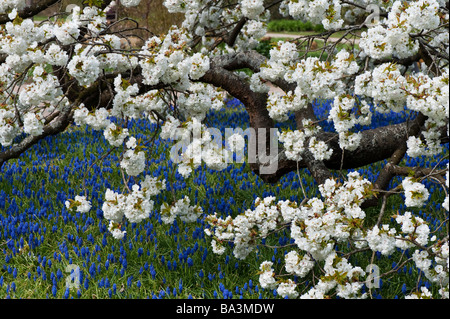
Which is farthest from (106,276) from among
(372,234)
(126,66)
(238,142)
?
(372,234)

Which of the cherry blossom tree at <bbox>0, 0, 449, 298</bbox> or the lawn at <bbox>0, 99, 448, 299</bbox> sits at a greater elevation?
the cherry blossom tree at <bbox>0, 0, 449, 298</bbox>

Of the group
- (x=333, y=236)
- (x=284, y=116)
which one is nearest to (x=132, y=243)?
(x=284, y=116)

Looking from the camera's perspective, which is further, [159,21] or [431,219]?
[159,21]

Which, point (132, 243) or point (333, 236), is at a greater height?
point (333, 236)

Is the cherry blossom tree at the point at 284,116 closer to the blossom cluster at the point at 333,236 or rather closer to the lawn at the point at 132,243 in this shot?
the blossom cluster at the point at 333,236

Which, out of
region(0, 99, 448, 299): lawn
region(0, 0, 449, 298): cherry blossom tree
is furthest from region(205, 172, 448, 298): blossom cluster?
region(0, 99, 448, 299): lawn

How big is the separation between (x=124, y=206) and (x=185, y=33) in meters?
3.08

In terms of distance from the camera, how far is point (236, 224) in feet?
12.4

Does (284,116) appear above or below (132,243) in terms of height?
above

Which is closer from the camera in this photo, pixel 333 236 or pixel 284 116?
pixel 333 236

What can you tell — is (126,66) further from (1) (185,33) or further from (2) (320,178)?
(2) (320,178)

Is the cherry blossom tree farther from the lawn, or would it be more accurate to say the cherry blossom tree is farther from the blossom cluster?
the lawn

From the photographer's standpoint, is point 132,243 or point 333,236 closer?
point 333,236

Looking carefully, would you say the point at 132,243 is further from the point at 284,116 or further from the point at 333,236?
the point at 333,236
